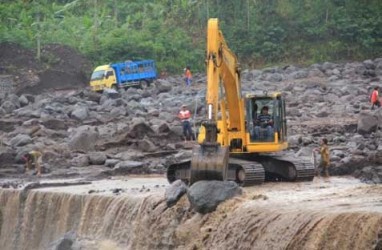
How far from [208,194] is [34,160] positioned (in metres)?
12.6

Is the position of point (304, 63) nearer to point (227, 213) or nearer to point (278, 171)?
point (278, 171)

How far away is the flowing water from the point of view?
511 inches

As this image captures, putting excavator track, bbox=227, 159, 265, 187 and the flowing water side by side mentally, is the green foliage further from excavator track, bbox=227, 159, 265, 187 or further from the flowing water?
excavator track, bbox=227, 159, 265, 187

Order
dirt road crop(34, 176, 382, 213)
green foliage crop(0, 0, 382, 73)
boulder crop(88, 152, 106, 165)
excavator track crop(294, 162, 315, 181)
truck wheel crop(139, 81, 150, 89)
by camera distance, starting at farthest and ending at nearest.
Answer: green foliage crop(0, 0, 382, 73)
truck wheel crop(139, 81, 150, 89)
boulder crop(88, 152, 106, 165)
excavator track crop(294, 162, 315, 181)
dirt road crop(34, 176, 382, 213)

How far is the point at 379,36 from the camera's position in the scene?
59.9 meters

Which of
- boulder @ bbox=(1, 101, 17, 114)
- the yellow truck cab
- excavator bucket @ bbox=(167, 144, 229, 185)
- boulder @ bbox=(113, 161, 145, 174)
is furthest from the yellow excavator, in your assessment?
the yellow truck cab

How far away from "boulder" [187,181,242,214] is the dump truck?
34640 mm

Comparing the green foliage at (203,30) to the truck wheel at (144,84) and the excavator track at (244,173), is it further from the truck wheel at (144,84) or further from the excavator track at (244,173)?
the excavator track at (244,173)

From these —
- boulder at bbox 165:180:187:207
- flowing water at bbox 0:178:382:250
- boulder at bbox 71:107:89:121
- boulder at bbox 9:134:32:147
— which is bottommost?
flowing water at bbox 0:178:382:250

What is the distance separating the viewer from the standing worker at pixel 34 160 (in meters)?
27.3

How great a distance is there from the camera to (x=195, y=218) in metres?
16.5

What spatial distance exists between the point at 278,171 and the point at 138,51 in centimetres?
4080

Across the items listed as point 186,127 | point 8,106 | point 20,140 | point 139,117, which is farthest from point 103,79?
point 186,127

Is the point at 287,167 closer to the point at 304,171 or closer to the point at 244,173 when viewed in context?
the point at 304,171
